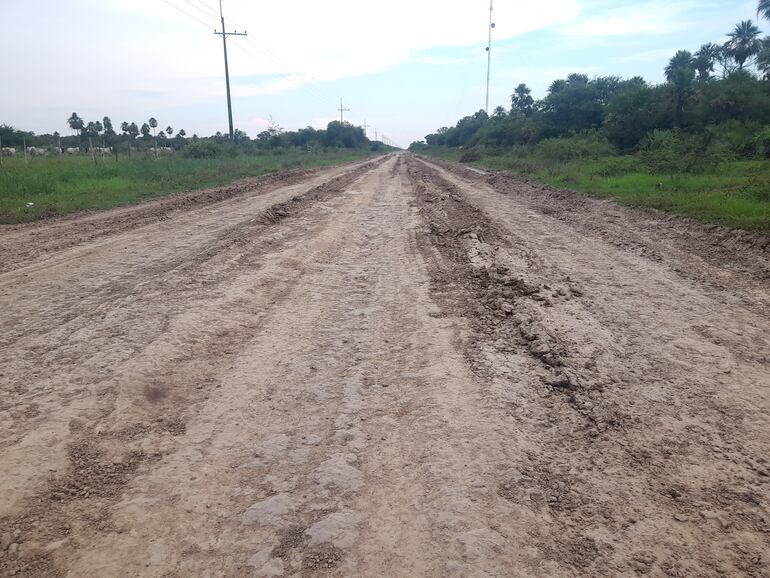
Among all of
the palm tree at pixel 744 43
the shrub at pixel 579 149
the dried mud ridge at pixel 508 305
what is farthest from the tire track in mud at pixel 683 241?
the palm tree at pixel 744 43

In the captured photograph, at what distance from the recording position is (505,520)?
88.9 inches

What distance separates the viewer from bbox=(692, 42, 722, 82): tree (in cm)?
3931

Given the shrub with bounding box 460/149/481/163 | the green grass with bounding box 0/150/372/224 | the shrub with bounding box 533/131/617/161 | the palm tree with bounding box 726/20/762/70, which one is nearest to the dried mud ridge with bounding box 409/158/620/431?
the green grass with bounding box 0/150/372/224

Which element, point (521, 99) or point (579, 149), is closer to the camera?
point (579, 149)

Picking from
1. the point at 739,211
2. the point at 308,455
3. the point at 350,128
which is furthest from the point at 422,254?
the point at 350,128

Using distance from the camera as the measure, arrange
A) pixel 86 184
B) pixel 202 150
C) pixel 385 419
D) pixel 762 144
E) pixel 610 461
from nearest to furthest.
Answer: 1. pixel 610 461
2. pixel 385 419
3. pixel 86 184
4. pixel 762 144
5. pixel 202 150

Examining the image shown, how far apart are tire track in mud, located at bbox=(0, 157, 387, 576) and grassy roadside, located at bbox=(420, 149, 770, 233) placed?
783 centimetres

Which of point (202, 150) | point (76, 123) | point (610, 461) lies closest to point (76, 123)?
point (76, 123)

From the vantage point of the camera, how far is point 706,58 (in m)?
44.9

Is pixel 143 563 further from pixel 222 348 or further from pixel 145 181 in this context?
pixel 145 181

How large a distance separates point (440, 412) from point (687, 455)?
134cm

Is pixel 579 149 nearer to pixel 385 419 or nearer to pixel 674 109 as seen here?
pixel 674 109

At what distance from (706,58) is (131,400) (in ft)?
182

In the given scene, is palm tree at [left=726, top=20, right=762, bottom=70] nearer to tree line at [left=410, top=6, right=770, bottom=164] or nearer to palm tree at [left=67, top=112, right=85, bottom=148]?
tree line at [left=410, top=6, right=770, bottom=164]
